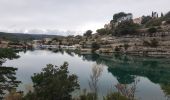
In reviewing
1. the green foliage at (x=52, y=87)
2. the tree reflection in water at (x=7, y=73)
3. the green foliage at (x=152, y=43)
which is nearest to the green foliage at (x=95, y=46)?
the green foliage at (x=152, y=43)

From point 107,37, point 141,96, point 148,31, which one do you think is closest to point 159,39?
point 148,31

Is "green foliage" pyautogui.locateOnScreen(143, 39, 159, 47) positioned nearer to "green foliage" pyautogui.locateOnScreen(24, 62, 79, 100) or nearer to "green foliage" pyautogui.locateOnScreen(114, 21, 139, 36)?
"green foliage" pyautogui.locateOnScreen(114, 21, 139, 36)

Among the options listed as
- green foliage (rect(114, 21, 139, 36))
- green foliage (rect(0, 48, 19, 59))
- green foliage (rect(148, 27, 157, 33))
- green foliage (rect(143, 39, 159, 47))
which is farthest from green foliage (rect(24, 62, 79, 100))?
green foliage (rect(114, 21, 139, 36))

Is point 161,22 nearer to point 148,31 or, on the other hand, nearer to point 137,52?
point 148,31

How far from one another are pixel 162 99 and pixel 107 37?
14471 cm

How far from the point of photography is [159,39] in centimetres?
17388

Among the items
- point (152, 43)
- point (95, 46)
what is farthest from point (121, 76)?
point (95, 46)

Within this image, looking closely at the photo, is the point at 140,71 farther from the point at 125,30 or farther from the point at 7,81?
the point at 125,30

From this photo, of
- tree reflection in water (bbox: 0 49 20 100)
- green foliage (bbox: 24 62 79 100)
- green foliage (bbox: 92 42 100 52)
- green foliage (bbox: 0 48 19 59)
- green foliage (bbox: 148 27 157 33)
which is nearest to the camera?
green foliage (bbox: 0 48 19 59)

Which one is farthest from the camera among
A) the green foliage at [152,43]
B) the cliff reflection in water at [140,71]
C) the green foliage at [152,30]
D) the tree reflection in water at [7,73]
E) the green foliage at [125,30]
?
the green foliage at [125,30]

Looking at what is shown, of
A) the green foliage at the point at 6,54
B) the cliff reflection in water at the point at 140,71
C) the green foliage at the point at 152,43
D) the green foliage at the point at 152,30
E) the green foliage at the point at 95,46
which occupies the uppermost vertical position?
the green foliage at the point at 152,30

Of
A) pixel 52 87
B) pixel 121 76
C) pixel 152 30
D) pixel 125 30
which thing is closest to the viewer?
pixel 52 87

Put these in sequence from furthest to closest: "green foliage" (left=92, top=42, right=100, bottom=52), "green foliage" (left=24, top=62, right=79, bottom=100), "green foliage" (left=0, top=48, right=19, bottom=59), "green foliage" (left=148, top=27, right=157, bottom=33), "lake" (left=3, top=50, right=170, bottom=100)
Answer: "green foliage" (left=92, top=42, right=100, bottom=52), "green foliage" (left=148, top=27, right=157, bottom=33), "lake" (left=3, top=50, right=170, bottom=100), "green foliage" (left=24, top=62, right=79, bottom=100), "green foliage" (left=0, top=48, right=19, bottom=59)

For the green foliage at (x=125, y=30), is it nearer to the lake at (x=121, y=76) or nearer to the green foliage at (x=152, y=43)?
the green foliage at (x=152, y=43)
